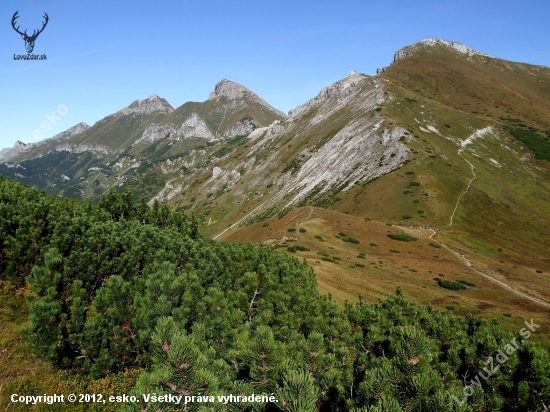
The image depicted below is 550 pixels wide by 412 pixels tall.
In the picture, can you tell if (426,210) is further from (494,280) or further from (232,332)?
(232,332)

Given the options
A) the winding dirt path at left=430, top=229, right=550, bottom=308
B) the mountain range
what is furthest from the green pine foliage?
the winding dirt path at left=430, top=229, right=550, bottom=308

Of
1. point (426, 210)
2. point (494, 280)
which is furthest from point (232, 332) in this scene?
point (426, 210)

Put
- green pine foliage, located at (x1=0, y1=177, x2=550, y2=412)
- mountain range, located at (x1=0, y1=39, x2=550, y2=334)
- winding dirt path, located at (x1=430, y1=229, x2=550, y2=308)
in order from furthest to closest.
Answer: mountain range, located at (x1=0, y1=39, x2=550, y2=334)
winding dirt path, located at (x1=430, y1=229, x2=550, y2=308)
green pine foliage, located at (x1=0, y1=177, x2=550, y2=412)

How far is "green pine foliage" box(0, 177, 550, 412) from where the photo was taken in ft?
18.4

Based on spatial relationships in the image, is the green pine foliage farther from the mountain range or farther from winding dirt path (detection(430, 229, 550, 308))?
winding dirt path (detection(430, 229, 550, 308))

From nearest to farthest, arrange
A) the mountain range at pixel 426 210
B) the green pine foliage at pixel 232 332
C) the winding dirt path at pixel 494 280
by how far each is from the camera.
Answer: the green pine foliage at pixel 232 332 → the winding dirt path at pixel 494 280 → the mountain range at pixel 426 210

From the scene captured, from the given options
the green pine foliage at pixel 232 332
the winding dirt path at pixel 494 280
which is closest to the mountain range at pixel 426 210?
the winding dirt path at pixel 494 280

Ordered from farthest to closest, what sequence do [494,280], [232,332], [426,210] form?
[426,210], [494,280], [232,332]

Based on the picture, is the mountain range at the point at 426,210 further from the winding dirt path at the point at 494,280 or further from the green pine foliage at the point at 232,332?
the green pine foliage at the point at 232,332

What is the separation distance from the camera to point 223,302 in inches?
515

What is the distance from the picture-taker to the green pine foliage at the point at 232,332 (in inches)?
221

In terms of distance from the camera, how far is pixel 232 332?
444 inches

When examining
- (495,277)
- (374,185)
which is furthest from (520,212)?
(495,277)

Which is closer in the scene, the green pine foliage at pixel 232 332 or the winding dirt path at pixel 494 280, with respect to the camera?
the green pine foliage at pixel 232 332
